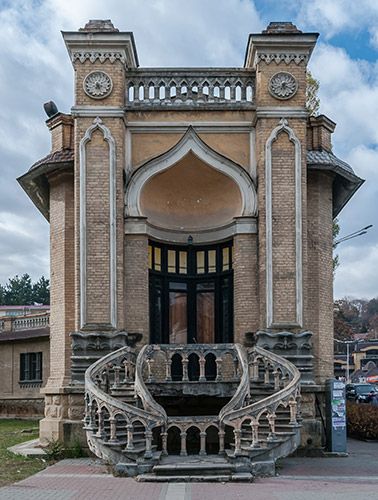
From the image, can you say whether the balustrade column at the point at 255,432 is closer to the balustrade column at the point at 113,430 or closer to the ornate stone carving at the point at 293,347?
the balustrade column at the point at 113,430

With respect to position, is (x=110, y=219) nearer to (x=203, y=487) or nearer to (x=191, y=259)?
(x=191, y=259)

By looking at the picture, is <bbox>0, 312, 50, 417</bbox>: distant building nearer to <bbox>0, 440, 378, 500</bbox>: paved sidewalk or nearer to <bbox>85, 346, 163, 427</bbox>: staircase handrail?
<bbox>85, 346, 163, 427</bbox>: staircase handrail

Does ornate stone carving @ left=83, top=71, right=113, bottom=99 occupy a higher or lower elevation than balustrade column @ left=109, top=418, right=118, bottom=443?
higher

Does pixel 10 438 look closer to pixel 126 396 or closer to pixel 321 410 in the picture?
pixel 126 396

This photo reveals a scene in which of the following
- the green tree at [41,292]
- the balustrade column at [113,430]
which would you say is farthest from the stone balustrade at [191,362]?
the green tree at [41,292]

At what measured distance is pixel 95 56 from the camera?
1881cm

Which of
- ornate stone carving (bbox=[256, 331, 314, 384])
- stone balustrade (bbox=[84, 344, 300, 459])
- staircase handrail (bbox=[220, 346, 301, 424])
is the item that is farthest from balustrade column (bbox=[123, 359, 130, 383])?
staircase handrail (bbox=[220, 346, 301, 424])

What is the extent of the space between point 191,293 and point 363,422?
656 cm

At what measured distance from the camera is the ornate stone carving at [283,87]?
1877 cm

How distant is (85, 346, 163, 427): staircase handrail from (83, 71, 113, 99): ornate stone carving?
622 cm

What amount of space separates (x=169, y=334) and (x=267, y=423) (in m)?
5.05

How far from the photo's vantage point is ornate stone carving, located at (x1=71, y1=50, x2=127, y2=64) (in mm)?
18797

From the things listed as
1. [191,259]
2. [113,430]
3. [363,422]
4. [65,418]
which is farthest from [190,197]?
[363,422]

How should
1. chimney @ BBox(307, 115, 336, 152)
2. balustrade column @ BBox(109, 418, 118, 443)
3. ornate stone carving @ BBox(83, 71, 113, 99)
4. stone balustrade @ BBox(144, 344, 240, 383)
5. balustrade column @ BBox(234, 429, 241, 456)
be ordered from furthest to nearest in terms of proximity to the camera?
chimney @ BBox(307, 115, 336, 152) < ornate stone carving @ BBox(83, 71, 113, 99) < stone balustrade @ BBox(144, 344, 240, 383) < balustrade column @ BBox(109, 418, 118, 443) < balustrade column @ BBox(234, 429, 241, 456)
